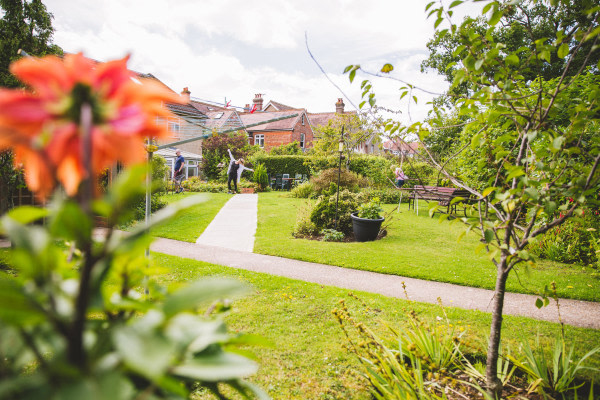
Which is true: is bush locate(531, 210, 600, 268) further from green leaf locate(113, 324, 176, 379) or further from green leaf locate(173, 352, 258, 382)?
green leaf locate(113, 324, 176, 379)

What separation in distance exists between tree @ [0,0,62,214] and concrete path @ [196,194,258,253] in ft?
12.6

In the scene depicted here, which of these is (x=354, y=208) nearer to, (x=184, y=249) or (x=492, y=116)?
(x=184, y=249)

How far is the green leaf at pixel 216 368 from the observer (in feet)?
1.29

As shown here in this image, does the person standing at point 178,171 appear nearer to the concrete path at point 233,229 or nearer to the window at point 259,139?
the concrete path at point 233,229

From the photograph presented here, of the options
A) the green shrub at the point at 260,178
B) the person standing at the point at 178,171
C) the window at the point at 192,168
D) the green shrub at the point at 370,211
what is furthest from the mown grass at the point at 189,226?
the window at the point at 192,168

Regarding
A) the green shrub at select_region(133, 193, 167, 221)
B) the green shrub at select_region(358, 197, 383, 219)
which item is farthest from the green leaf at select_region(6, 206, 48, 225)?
the green shrub at select_region(133, 193, 167, 221)

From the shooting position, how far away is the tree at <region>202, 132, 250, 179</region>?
24.9 m

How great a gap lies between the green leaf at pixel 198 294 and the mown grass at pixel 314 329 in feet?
7.47

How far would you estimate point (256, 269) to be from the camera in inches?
218

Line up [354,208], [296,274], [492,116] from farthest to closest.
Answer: [354,208]
[296,274]
[492,116]

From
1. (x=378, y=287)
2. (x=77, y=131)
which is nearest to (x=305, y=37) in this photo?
(x=77, y=131)

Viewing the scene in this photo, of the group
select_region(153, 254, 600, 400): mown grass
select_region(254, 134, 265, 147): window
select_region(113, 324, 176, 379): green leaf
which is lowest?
select_region(153, 254, 600, 400): mown grass

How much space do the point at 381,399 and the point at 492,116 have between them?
1927 millimetres

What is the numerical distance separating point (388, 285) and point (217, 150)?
22.5 m
